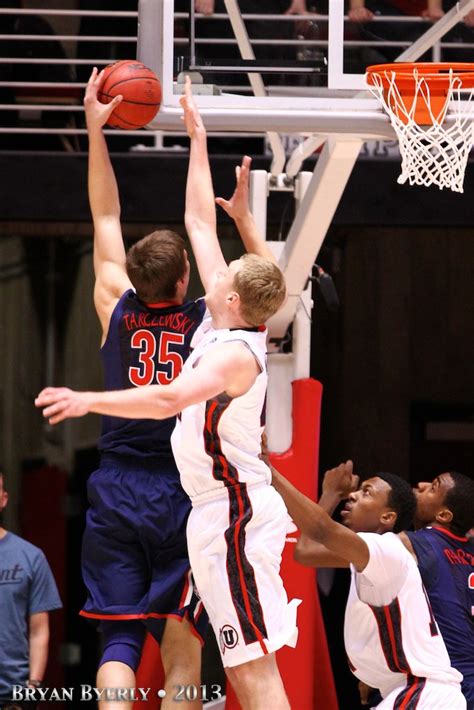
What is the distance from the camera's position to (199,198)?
14.9 feet

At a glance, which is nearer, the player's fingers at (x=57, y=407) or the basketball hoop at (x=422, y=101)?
the player's fingers at (x=57, y=407)

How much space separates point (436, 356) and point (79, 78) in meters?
2.93

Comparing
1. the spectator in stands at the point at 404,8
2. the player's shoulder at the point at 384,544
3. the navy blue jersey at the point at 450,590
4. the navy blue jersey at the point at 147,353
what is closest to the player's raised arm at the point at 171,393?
the navy blue jersey at the point at 147,353

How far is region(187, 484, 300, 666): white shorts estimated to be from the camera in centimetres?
414

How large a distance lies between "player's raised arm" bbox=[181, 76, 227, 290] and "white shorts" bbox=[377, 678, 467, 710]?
177 cm

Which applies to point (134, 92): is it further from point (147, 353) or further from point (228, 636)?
point (228, 636)

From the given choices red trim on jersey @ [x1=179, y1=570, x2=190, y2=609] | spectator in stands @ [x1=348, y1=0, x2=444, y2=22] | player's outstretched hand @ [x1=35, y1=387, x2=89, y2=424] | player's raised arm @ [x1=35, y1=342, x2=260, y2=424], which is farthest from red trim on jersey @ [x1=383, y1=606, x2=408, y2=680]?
spectator in stands @ [x1=348, y1=0, x2=444, y2=22]

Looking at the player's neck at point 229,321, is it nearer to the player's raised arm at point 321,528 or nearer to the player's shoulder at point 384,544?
the player's raised arm at point 321,528

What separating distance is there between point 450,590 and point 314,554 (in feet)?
1.83

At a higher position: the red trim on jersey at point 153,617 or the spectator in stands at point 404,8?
the spectator in stands at point 404,8

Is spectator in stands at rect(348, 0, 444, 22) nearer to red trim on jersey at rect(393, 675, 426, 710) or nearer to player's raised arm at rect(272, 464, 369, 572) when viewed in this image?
player's raised arm at rect(272, 464, 369, 572)

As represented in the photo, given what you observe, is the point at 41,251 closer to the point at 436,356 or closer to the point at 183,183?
the point at 183,183

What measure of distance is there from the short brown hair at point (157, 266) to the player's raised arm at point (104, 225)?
181 mm

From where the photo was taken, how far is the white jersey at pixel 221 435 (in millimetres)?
4113
